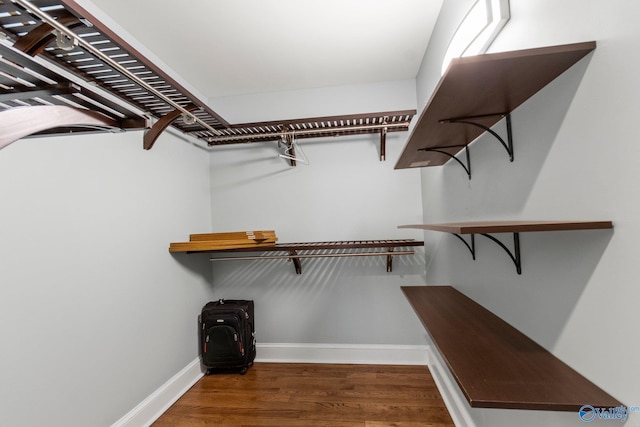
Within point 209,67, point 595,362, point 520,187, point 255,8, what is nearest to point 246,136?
point 209,67

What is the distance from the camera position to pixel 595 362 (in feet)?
2.32

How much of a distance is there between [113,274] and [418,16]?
2.48 m

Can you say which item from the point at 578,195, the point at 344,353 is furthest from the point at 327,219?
the point at 578,195

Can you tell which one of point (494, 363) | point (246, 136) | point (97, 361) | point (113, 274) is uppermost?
point (246, 136)

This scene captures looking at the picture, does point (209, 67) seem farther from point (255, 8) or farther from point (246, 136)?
point (255, 8)

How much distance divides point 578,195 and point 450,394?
1.71 meters

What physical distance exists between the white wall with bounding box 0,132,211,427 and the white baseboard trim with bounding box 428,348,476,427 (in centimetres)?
200

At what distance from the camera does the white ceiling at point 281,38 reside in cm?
169

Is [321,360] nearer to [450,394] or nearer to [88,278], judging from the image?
[450,394]

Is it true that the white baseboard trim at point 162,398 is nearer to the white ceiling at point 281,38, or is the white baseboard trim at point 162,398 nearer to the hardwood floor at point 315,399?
the hardwood floor at point 315,399

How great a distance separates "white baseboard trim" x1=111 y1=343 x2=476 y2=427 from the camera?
6.35 feet

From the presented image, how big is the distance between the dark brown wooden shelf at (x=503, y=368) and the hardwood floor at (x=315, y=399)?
3.40ft

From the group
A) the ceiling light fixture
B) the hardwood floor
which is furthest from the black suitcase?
the ceiling light fixture

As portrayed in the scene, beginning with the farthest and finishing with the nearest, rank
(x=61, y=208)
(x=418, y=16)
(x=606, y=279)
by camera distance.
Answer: (x=418, y=16) < (x=61, y=208) < (x=606, y=279)
